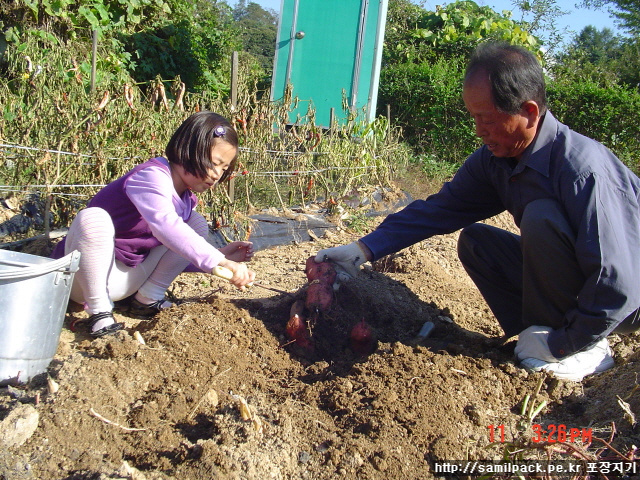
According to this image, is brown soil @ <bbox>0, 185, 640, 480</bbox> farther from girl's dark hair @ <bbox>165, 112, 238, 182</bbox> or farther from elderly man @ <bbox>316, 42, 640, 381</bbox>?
girl's dark hair @ <bbox>165, 112, 238, 182</bbox>

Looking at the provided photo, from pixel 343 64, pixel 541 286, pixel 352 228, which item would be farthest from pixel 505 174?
pixel 343 64

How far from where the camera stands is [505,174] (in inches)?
96.2

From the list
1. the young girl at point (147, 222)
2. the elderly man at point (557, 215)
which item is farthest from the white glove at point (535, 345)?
the young girl at point (147, 222)

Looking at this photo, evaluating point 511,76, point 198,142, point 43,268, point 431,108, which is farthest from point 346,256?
point 431,108

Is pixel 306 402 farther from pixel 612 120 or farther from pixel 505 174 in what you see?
pixel 612 120

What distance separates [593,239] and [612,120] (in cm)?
940

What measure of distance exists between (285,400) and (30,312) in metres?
0.95

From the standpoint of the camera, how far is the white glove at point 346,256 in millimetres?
2689

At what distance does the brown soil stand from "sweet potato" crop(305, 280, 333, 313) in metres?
0.05

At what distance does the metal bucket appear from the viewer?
76.3 inches

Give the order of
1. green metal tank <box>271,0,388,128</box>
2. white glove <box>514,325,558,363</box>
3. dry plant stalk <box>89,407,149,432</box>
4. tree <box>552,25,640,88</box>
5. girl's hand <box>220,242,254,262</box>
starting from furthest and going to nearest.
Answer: tree <box>552,25,640,88</box> → green metal tank <box>271,0,388,128</box> → girl's hand <box>220,242,254,262</box> → white glove <box>514,325,558,363</box> → dry plant stalk <box>89,407,149,432</box>

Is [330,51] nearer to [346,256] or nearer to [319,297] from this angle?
[346,256]
